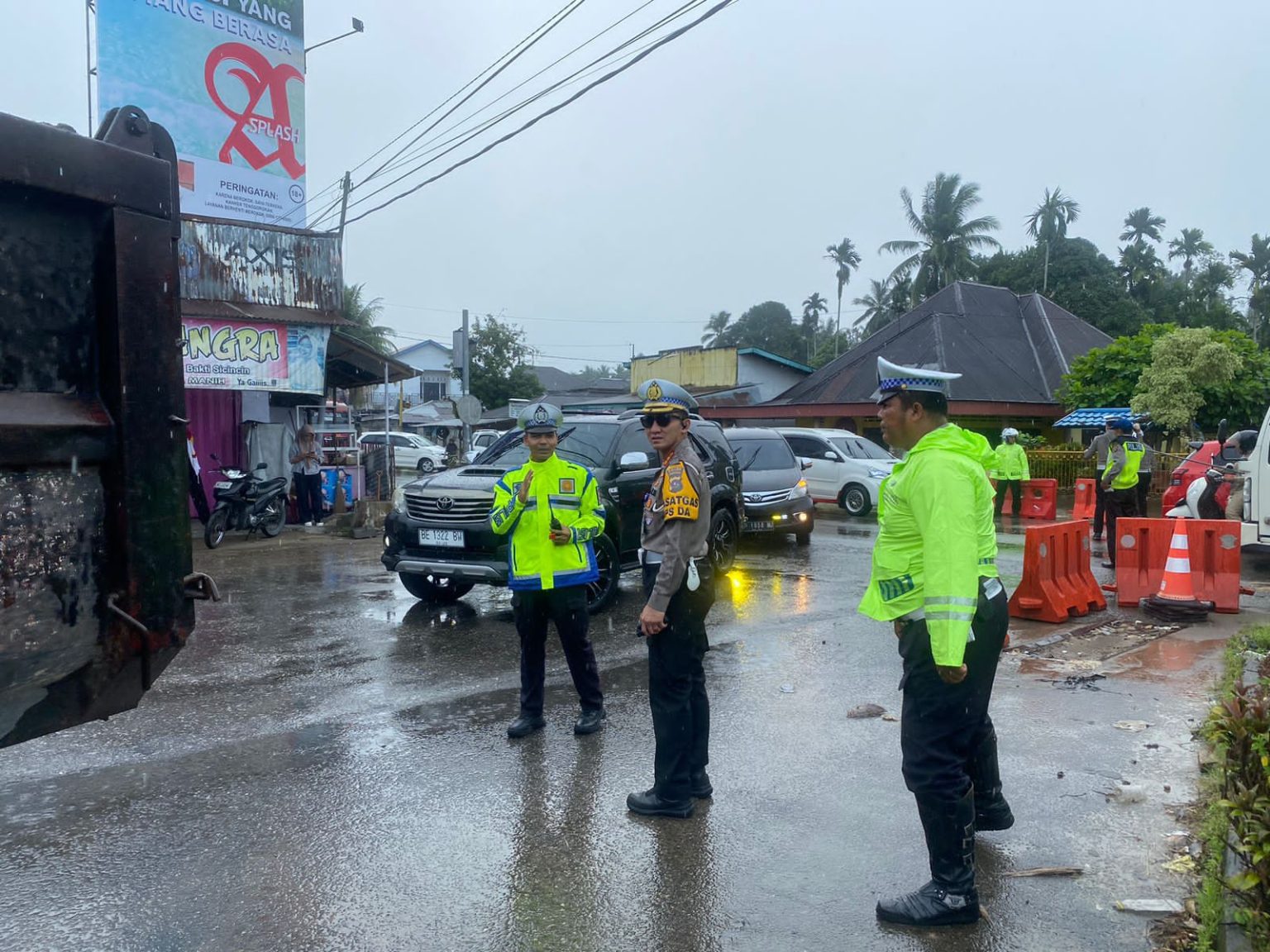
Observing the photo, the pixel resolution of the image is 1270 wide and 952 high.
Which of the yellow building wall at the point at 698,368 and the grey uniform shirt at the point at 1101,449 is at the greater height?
the yellow building wall at the point at 698,368

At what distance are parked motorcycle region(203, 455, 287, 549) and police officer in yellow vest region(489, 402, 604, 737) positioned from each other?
9234mm

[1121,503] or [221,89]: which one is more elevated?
[221,89]

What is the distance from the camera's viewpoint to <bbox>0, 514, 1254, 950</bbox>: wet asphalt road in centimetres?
361

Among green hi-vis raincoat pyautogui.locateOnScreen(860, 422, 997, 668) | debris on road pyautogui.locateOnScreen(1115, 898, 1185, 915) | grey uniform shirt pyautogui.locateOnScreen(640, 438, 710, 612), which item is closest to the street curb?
debris on road pyautogui.locateOnScreen(1115, 898, 1185, 915)

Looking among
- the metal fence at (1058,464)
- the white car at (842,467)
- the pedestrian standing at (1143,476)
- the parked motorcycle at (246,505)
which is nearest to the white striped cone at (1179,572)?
the pedestrian standing at (1143,476)

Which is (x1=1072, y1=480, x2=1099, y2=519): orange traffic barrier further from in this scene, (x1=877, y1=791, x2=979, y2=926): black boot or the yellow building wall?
the yellow building wall

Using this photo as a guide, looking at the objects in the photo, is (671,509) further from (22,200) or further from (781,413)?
(781,413)

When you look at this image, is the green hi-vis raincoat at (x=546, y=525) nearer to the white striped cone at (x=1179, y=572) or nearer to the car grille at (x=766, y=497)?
the white striped cone at (x=1179, y=572)

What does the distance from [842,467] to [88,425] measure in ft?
Answer: 58.9

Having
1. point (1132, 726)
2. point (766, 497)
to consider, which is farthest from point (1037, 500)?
point (1132, 726)

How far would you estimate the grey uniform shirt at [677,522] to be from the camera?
4465 mm

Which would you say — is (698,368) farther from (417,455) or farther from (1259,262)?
(1259,262)

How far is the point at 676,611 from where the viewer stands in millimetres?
4566

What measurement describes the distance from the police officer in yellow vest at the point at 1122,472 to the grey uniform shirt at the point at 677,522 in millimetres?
8280
